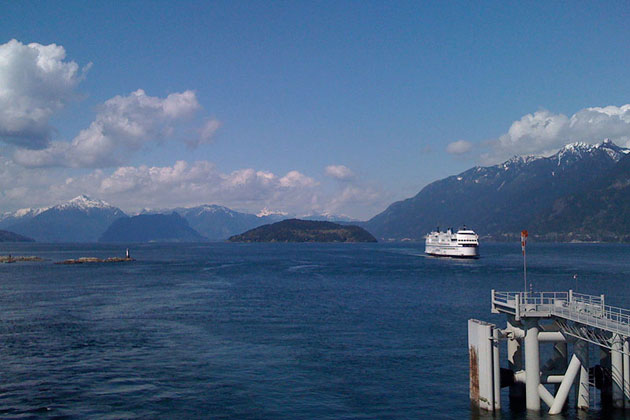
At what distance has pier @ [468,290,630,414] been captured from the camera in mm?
34125

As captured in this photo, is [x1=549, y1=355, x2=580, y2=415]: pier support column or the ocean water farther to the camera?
the ocean water

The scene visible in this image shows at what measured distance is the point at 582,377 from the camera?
116 feet

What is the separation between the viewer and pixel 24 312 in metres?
77.1

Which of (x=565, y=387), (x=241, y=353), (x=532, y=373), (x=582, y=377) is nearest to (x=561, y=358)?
(x=582, y=377)

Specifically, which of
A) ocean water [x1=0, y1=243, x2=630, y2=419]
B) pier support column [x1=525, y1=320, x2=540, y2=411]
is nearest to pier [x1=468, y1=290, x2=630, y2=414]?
pier support column [x1=525, y1=320, x2=540, y2=411]

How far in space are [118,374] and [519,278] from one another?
10638 centimetres

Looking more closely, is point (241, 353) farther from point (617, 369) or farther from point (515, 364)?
point (617, 369)

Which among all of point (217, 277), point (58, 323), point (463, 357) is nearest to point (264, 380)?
point (463, 357)

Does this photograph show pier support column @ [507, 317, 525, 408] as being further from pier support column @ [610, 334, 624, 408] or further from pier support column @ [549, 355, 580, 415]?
pier support column @ [610, 334, 624, 408]

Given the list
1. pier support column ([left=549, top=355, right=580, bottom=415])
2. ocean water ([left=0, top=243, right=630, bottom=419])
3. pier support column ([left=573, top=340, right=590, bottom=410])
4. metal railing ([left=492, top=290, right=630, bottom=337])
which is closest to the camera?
metal railing ([left=492, top=290, right=630, bottom=337])

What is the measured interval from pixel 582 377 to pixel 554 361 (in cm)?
217

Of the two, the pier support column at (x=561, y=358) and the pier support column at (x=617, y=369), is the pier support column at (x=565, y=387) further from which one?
the pier support column at (x=561, y=358)

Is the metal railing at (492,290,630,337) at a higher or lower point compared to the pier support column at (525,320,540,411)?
higher

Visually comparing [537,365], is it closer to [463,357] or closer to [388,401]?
[388,401]
